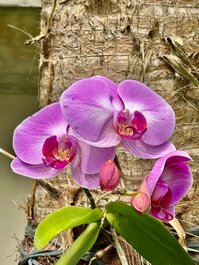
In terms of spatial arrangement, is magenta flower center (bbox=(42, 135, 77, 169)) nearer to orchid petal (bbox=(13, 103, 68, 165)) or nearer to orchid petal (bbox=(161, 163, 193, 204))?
orchid petal (bbox=(13, 103, 68, 165))

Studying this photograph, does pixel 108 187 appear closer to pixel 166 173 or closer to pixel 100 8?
pixel 166 173

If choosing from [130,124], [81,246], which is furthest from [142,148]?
[81,246]

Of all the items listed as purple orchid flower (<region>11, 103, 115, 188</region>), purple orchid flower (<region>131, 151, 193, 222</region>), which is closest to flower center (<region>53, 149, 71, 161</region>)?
purple orchid flower (<region>11, 103, 115, 188</region>)

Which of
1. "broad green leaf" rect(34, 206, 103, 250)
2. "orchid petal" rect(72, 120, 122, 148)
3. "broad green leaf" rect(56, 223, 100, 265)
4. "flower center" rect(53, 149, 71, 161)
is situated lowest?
"broad green leaf" rect(56, 223, 100, 265)

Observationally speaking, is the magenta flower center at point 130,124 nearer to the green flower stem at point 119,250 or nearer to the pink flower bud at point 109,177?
the pink flower bud at point 109,177

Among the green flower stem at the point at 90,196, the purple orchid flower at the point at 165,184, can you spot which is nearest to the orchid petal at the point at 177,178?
the purple orchid flower at the point at 165,184

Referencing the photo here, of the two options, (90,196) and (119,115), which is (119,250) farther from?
(119,115)

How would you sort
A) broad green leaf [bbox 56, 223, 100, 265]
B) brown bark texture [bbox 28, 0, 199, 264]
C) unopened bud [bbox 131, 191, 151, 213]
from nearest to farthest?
unopened bud [bbox 131, 191, 151, 213], broad green leaf [bbox 56, 223, 100, 265], brown bark texture [bbox 28, 0, 199, 264]
